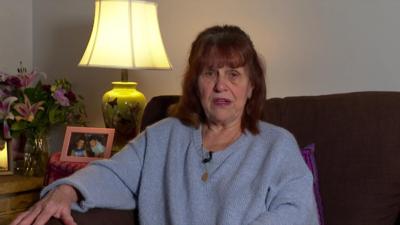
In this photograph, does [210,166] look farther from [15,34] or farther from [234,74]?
[15,34]

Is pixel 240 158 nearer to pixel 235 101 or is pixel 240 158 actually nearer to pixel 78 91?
pixel 235 101

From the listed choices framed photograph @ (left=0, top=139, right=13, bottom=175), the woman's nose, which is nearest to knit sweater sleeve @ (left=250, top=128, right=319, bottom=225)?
the woman's nose

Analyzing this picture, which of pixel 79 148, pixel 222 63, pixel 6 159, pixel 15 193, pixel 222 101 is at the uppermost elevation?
pixel 222 63

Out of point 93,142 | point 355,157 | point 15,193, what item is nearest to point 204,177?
point 355,157

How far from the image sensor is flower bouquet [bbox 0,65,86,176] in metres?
2.19

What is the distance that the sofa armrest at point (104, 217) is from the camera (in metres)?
1.39

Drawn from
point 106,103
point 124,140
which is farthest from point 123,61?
point 124,140

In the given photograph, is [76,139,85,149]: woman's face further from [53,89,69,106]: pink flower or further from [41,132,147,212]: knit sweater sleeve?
[41,132,147,212]: knit sweater sleeve

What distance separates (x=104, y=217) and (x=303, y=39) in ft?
3.49

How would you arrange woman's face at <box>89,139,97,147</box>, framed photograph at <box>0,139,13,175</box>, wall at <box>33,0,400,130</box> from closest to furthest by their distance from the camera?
wall at <box>33,0,400,130</box> → woman's face at <box>89,139,97,147</box> → framed photograph at <box>0,139,13,175</box>

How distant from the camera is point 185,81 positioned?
1.65 metres

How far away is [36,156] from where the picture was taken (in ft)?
7.47

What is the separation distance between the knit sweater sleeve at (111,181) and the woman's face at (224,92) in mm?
249

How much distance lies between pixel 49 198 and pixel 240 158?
53 centimetres
